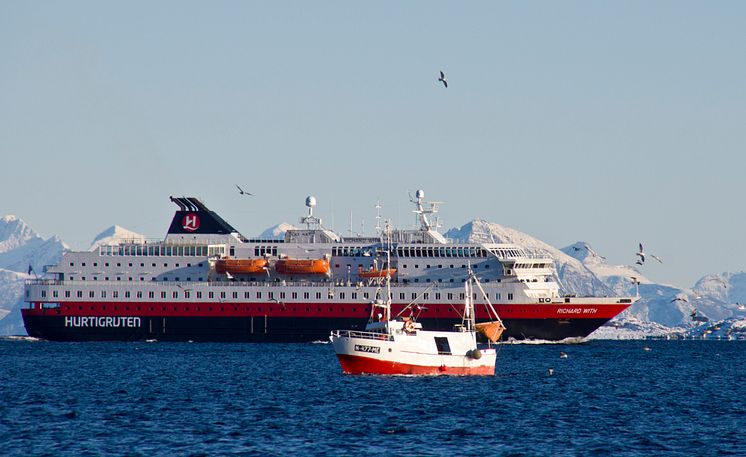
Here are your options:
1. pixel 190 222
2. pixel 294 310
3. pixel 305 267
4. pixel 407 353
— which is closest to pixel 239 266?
pixel 305 267

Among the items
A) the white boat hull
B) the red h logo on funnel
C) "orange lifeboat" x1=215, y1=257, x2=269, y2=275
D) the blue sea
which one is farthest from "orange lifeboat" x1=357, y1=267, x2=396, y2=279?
the white boat hull

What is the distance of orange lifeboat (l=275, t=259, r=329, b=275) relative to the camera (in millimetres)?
101188

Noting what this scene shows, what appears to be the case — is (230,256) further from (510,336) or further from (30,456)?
(30,456)

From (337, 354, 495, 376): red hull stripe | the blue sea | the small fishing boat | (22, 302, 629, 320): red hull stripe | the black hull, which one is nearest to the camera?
the blue sea

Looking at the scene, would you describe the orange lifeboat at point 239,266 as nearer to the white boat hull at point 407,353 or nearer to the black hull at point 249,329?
the black hull at point 249,329

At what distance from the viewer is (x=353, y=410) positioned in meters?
51.2

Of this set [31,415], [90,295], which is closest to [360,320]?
[90,295]

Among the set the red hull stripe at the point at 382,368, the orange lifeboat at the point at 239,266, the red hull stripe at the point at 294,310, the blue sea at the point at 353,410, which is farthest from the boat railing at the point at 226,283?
the red hull stripe at the point at 382,368

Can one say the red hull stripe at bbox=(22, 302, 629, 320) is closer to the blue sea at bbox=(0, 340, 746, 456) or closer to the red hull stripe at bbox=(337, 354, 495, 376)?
the blue sea at bbox=(0, 340, 746, 456)

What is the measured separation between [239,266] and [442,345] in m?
40.7

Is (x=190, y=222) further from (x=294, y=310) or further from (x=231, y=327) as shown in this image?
(x=294, y=310)

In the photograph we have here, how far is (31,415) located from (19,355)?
40.7m

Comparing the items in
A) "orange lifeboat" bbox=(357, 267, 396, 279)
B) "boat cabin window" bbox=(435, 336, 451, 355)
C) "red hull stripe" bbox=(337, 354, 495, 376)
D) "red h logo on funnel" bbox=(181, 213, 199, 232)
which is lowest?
"red hull stripe" bbox=(337, 354, 495, 376)

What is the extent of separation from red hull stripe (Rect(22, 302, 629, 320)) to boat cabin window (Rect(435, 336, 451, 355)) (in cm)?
3289
